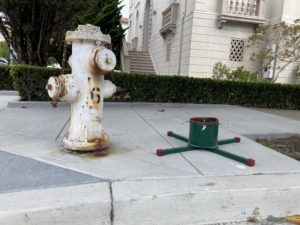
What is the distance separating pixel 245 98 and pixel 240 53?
133 inches

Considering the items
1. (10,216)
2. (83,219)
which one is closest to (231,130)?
(83,219)

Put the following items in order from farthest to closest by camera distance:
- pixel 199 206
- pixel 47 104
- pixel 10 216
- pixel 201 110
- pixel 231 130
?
pixel 201 110, pixel 47 104, pixel 231 130, pixel 199 206, pixel 10 216

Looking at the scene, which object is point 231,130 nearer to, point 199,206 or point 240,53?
point 199,206

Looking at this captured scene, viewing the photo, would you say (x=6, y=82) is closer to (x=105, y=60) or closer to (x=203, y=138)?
(x=105, y=60)

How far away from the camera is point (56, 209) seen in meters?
2.28

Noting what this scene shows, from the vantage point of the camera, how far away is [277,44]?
11703 mm

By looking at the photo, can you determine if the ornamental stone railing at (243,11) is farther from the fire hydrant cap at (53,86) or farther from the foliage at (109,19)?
the fire hydrant cap at (53,86)

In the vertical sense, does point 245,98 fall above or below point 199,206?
above

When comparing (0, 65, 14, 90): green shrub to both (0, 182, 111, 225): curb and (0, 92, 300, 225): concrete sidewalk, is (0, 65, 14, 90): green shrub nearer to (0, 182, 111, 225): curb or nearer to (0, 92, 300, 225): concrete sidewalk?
(0, 92, 300, 225): concrete sidewalk

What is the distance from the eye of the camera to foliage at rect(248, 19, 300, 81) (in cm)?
1126

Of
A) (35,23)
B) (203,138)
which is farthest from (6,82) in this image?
(203,138)

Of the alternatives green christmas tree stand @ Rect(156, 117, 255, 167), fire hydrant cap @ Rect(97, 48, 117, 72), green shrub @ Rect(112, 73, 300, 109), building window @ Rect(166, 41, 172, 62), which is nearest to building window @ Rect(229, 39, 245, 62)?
green shrub @ Rect(112, 73, 300, 109)

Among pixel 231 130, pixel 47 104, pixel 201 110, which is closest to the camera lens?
pixel 231 130

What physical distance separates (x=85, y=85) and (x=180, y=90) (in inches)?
227
